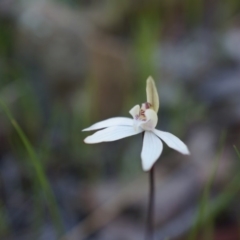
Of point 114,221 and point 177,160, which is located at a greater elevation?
point 177,160

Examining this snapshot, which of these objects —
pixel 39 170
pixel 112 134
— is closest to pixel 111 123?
pixel 112 134

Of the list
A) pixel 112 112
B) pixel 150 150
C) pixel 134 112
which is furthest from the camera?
pixel 112 112

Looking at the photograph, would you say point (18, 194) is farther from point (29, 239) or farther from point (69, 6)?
point (69, 6)

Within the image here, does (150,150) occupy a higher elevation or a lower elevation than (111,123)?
lower

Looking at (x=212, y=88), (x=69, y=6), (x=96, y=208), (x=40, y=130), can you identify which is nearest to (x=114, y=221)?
(x=96, y=208)

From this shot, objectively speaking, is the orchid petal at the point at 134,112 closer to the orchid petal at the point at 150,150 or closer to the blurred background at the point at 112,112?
the orchid petal at the point at 150,150

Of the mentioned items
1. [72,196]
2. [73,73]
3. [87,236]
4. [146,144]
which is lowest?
[146,144]

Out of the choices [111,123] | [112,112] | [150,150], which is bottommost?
[150,150]

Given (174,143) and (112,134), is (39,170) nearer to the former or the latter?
Result: (112,134)
